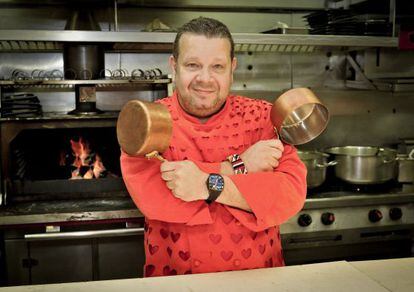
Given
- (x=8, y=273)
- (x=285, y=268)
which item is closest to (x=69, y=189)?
(x=8, y=273)

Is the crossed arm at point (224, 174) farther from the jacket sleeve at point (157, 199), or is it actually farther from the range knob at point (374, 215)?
the range knob at point (374, 215)

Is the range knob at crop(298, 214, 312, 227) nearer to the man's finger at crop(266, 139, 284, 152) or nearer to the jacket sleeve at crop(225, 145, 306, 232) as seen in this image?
the jacket sleeve at crop(225, 145, 306, 232)

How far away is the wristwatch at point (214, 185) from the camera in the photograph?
55.6 inches

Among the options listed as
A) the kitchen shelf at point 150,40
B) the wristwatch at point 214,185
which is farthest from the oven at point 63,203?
the wristwatch at point 214,185

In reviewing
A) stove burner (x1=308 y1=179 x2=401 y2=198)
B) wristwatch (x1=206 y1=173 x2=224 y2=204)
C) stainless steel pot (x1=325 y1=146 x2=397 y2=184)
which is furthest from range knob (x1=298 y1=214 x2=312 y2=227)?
wristwatch (x1=206 y1=173 x2=224 y2=204)

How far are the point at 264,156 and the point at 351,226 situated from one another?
1.48 m

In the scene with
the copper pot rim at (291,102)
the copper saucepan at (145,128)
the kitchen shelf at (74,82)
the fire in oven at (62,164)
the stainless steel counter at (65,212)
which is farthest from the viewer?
the fire in oven at (62,164)

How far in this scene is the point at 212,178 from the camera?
1.42 meters

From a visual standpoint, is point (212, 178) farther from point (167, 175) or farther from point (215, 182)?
point (167, 175)

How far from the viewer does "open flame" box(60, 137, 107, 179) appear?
8.99 feet

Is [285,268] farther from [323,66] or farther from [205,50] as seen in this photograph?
[323,66]

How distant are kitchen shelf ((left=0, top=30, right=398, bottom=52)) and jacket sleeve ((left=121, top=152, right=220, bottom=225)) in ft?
4.30

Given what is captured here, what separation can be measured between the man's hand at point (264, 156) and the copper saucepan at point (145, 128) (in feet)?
1.08

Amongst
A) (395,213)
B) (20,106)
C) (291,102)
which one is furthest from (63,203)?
(395,213)
